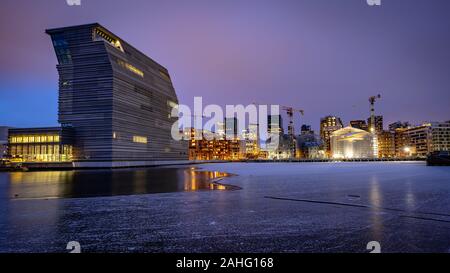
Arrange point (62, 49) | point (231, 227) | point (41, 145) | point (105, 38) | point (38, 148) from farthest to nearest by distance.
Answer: point (105, 38) < point (62, 49) < point (38, 148) < point (41, 145) < point (231, 227)

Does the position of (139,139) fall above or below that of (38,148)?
above

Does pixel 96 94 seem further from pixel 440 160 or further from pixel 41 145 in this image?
pixel 440 160

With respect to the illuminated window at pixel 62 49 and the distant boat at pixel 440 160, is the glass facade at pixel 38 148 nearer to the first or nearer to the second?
the illuminated window at pixel 62 49

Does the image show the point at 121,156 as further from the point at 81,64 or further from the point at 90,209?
the point at 90,209

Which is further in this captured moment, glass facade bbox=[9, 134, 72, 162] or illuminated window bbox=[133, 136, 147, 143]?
illuminated window bbox=[133, 136, 147, 143]

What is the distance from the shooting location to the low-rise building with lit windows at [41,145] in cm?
10250

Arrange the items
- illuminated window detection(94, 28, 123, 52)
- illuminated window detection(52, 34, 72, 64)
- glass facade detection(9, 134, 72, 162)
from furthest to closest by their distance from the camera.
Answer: illuminated window detection(52, 34, 72, 64) → illuminated window detection(94, 28, 123, 52) → glass facade detection(9, 134, 72, 162)

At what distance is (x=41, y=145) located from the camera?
106m

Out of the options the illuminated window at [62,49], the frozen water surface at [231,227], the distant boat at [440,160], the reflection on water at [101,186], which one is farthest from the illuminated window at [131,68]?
the distant boat at [440,160]

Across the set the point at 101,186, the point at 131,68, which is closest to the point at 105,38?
the point at 131,68

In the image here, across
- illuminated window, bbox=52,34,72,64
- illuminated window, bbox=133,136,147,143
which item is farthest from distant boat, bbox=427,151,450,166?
illuminated window, bbox=52,34,72,64

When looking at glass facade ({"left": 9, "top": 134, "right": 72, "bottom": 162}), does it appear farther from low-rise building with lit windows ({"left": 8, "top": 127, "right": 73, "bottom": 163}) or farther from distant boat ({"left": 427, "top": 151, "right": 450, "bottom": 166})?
distant boat ({"left": 427, "top": 151, "right": 450, "bottom": 166})

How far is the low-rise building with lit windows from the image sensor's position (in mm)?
102500
